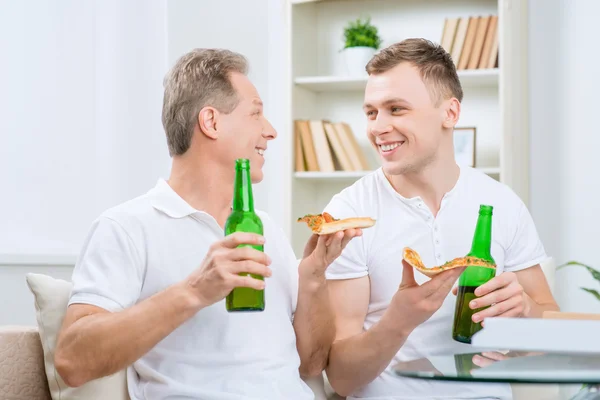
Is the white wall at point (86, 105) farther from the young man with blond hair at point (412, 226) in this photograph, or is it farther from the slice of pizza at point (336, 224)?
the slice of pizza at point (336, 224)

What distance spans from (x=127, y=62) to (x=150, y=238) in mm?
2377

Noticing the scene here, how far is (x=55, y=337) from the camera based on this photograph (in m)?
1.63

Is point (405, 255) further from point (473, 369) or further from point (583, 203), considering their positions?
point (583, 203)

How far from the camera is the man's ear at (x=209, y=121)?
5.88 feet

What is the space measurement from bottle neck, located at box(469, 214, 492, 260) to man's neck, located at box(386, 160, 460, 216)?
289 mm

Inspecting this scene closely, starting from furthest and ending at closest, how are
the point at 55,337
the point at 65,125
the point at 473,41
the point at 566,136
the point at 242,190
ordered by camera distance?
the point at 65,125 < the point at 566,136 < the point at 473,41 < the point at 55,337 < the point at 242,190

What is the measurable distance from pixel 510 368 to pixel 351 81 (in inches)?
107

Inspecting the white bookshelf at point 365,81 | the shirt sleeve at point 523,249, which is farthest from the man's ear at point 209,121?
the white bookshelf at point 365,81

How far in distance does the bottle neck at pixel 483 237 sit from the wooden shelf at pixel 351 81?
6.17ft

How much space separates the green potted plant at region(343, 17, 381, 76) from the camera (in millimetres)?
3666

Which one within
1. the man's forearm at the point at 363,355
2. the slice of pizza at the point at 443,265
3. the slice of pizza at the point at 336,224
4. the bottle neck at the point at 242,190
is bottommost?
the man's forearm at the point at 363,355

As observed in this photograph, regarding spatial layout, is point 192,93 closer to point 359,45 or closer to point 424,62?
point 424,62

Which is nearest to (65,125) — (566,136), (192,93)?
(192,93)

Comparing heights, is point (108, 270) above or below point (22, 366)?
above
